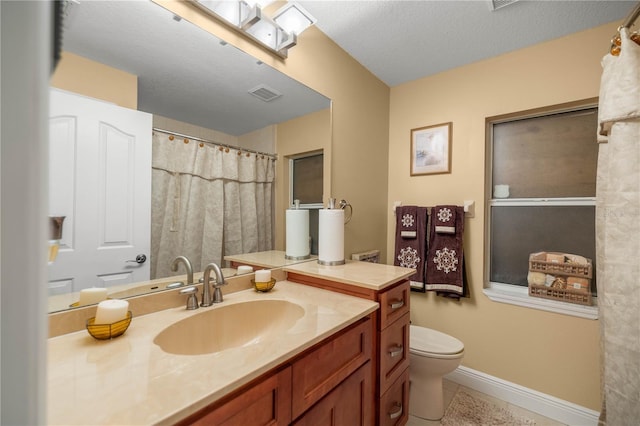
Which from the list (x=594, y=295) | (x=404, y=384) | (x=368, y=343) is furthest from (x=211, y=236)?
(x=594, y=295)

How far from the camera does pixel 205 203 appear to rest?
114cm

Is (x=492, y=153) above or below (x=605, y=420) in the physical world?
above

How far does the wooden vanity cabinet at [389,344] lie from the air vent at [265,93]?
95 centimetres

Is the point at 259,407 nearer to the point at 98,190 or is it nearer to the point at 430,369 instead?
the point at 98,190

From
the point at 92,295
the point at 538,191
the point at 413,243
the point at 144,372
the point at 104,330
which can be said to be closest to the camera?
the point at 144,372

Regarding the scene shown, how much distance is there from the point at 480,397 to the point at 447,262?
35.6 inches

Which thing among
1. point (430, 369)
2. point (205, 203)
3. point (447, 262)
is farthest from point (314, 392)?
point (447, 262)

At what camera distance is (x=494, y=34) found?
1598 mm

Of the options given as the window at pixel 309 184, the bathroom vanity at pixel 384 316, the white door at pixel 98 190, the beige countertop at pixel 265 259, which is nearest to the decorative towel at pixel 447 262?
the bathroom vanity at pixel 384 316

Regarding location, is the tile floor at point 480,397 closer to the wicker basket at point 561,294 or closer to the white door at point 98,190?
the wicker basket at point 561,294

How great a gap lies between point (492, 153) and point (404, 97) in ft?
2.71

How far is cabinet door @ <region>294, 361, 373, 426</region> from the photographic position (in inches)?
30.5

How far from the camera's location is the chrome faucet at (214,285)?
99cm

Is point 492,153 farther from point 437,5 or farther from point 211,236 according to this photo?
point 211,236
